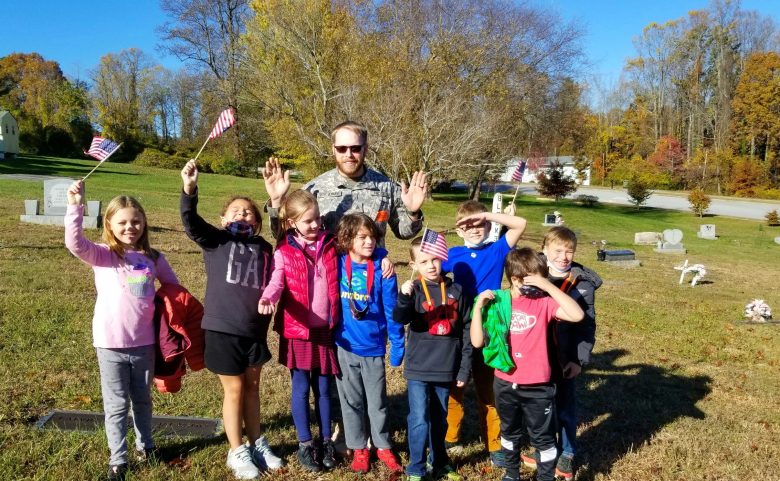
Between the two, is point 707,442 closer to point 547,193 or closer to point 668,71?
point 547,193

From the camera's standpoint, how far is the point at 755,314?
30.8ft

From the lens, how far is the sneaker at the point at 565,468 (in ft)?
12.6

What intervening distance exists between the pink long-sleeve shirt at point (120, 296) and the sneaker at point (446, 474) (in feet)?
6.28

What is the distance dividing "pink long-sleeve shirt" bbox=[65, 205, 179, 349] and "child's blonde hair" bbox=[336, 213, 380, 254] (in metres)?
1.14

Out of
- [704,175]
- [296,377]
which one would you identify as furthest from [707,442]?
[704,175]

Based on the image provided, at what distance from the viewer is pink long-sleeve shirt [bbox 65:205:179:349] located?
3299mm

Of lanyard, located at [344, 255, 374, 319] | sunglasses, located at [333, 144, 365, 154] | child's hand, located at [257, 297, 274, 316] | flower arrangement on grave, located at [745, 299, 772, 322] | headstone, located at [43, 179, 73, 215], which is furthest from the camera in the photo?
headstone, located at [43, 179, 73, 215]

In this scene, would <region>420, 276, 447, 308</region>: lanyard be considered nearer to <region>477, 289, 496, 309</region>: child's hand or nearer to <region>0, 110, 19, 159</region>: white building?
<region>477, 289, 496, 309</region>: child's hand

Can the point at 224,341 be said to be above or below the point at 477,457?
above

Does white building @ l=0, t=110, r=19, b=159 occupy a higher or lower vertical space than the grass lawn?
higher

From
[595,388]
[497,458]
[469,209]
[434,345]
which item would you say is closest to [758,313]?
[595,388]

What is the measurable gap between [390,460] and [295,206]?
5.58 ft

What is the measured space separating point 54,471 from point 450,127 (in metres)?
21.2

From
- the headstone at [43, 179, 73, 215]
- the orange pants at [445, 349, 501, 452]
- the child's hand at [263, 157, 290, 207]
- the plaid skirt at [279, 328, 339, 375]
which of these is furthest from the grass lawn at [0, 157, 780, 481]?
the child's hand at [263, 157, 290, 207]
